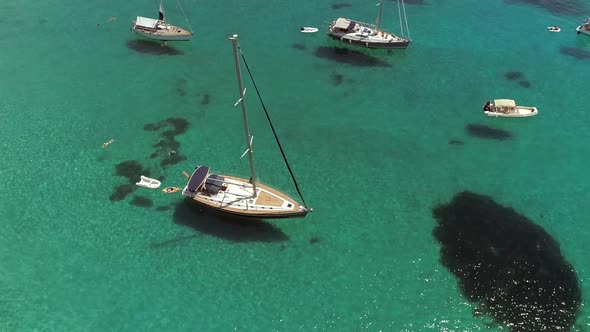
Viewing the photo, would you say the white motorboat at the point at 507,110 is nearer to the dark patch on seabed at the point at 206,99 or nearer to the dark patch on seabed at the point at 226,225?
the dark patch on seabed at the point at 226,225

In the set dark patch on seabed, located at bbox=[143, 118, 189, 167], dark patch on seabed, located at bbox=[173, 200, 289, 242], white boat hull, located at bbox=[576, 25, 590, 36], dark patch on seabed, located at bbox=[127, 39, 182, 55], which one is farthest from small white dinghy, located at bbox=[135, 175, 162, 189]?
white boat hull, located at bbox=[576, 25, 590, 36]

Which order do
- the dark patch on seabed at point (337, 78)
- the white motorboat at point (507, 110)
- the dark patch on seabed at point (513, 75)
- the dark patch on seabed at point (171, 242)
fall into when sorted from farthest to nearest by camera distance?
the dark patch on seabed at point (513, 75)
the dark patch on seabed at point (337, 78)
the white motorboat at point (507, 110)
the dark patch on seabed at point (171, 242)

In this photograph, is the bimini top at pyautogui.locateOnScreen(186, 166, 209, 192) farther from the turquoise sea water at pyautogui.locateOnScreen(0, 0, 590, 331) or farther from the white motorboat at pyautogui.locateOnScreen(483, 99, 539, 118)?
the white motorboat at pyautogui.locateOnScreen(483, 99, 539, 118)

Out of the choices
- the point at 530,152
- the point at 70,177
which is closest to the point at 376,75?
the point at 530,152

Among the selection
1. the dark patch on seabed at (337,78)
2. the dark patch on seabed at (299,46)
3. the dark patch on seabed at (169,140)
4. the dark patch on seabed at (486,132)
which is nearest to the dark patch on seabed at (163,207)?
the dark patch on seabed at (169,140)

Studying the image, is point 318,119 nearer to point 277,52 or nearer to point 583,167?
point 277,52

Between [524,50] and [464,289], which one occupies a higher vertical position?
[524,50]
